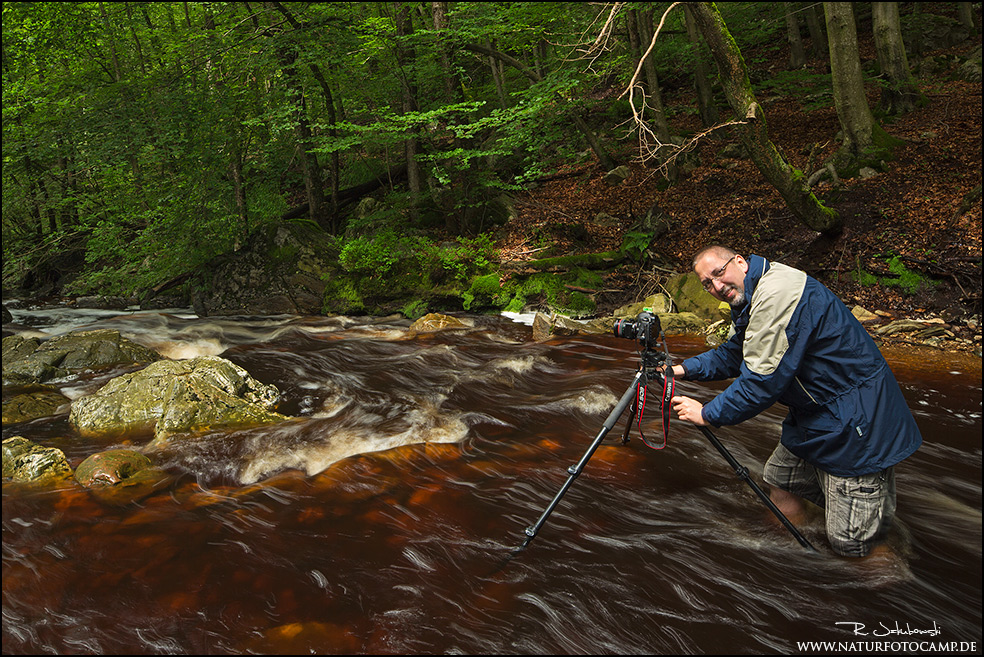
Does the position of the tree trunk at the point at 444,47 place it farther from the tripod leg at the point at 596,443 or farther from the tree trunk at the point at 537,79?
the tripod leg at the point at 596,443

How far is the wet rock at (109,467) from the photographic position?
13.0 ft

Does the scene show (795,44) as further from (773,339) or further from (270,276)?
(773,339)

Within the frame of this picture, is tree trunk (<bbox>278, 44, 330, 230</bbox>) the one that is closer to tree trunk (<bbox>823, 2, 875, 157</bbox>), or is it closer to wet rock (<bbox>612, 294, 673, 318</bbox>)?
wet rock (<bbox>612, 294, 673, 318</bbox>)

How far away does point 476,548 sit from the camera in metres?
3.30

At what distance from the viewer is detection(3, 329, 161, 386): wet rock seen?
6.58 metres

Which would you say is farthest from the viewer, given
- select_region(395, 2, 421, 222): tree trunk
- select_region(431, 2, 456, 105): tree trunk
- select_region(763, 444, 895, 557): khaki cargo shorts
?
select_region(395, 2, 421, 222): tree trunk

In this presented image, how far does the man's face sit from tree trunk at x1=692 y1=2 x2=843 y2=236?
505 centimetres

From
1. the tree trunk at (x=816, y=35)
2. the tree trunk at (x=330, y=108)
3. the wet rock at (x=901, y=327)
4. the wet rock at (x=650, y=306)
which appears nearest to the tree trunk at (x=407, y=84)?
the tree trunk at (x=330, y=108)

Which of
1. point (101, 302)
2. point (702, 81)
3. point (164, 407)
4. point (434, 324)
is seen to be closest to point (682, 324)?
point (434, 324)

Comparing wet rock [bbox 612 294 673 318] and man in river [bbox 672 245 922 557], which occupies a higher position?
man in river [bbox 672 245 922 557]

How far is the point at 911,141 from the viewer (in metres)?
9.53

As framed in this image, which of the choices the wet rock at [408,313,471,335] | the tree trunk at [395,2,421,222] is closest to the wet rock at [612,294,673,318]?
the wet rock at [408,313,471,335]

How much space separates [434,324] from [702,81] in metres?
9.02

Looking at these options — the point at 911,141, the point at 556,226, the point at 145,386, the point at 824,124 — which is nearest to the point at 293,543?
the point at 145,386
